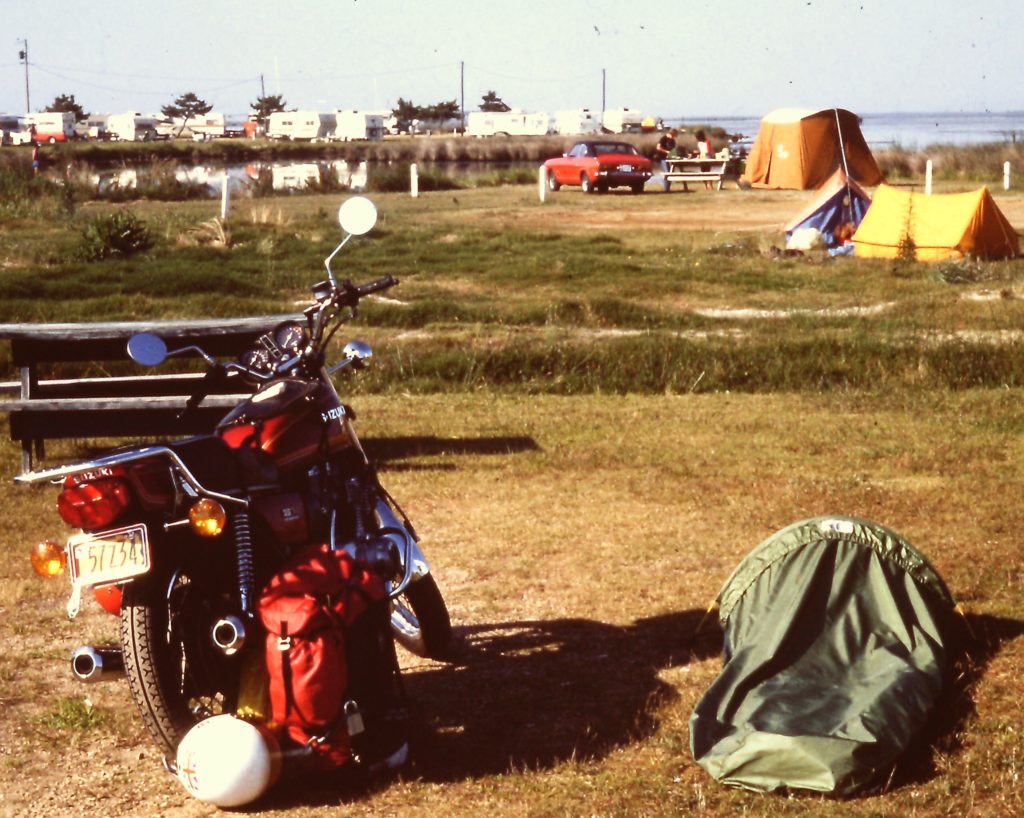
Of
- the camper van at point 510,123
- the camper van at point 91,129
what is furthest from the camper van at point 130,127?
the camper van at point 510,123

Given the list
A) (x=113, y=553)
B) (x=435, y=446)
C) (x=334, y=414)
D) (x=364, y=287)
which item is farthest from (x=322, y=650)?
(x=435, y=446)

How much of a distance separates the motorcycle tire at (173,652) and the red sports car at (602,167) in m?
32.5

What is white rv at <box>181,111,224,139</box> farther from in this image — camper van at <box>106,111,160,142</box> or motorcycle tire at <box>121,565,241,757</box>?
motorcycle tire at <box>121,565,241,757</box>

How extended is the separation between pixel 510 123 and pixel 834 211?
82461 millimetres

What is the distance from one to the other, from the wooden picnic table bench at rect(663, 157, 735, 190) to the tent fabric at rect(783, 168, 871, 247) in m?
15.3

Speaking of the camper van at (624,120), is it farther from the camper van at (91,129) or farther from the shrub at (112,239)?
the shrub at (112,239)

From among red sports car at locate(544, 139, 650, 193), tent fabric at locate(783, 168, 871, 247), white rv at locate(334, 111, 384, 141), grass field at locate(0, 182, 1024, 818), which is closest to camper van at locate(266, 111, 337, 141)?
white rv at locate(334, 111, 384, 141)

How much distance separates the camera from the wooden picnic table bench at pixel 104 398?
8586 mm

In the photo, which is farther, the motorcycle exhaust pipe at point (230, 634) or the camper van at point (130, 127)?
the camper van at point (130, 127)

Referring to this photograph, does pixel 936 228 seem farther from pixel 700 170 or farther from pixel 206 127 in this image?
pixel 206 127

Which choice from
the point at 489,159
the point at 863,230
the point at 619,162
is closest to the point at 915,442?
the point at 863,230

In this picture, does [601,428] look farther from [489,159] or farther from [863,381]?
[489,159]

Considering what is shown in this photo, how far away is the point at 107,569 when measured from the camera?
4289 millimetres

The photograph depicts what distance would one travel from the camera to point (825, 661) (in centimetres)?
512
